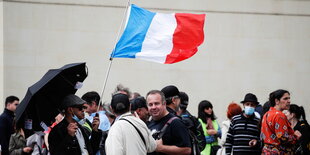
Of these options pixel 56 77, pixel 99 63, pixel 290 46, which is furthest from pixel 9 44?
pixel 56 77

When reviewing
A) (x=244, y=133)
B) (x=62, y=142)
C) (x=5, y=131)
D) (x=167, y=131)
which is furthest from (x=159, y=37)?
(x=5, y=131)

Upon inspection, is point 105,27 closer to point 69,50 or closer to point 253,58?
point 69,50

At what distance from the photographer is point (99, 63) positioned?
56.7ft

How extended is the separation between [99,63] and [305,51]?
5.18m

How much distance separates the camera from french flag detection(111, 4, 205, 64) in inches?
425

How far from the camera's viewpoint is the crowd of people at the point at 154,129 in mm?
7867

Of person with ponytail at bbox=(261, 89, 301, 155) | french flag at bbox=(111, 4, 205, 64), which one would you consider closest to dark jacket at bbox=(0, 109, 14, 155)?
french flag at bbox=(111, 4, 205, 64)

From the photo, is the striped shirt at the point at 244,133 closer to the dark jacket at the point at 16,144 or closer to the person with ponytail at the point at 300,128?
the person with ponytail at the point at 300,128

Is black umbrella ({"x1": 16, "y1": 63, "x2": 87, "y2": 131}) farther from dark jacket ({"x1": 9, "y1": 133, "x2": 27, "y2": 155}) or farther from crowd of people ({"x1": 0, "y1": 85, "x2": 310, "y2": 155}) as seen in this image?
dark jacket ({"x1": 9, "y1": 133, "x2": 27, "y2": 155})

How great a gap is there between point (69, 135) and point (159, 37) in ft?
11.5

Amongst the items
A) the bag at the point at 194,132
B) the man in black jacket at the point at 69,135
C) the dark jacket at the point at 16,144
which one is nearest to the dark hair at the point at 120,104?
the man in black jacket at the point at 69,135

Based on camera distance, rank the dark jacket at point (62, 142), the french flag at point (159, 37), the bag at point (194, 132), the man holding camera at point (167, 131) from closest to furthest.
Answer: the dark jacket at point (62, 142) < the man holding camera at point (167, 131) < the bag at point (194, 132) < the french flag at point (159, 37)

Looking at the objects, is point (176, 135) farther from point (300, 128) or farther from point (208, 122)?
point (208, 122)

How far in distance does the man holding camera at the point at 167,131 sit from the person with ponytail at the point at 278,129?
266cm
